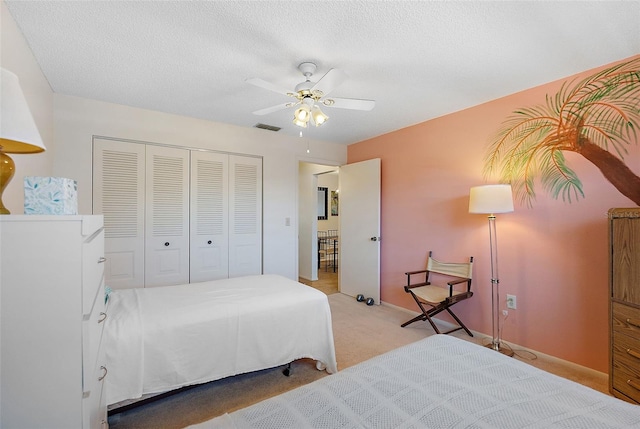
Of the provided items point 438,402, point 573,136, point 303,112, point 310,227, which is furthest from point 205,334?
point 310,227

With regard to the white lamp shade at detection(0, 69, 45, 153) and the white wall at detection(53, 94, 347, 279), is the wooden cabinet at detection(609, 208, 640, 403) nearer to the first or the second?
the white lamp shade at detection(0, 69, 45, 153)

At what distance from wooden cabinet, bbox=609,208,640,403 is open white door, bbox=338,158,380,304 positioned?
249cm

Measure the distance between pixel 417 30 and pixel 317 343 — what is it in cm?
229

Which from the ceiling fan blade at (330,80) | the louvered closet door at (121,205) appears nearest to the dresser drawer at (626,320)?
the ceiling fan blade at (330,80)

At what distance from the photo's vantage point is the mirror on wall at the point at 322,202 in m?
7.31

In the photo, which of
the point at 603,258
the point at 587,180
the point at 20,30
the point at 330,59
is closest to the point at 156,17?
the point at 20,30

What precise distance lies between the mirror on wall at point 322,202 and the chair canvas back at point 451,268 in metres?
4.10

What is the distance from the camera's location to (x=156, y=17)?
1.71 metres

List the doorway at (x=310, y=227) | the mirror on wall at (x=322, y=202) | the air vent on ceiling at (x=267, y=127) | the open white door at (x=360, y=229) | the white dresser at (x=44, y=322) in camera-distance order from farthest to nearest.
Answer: the mirror on wall at (x=322, y=202) < the doorway at (x=310, y=227) < the open white door at (x=360, y=229) < the air vent on ceiling at (x=267, y=127) < the white dresser at (x=44, y=322)

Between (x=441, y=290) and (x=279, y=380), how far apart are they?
200 cm

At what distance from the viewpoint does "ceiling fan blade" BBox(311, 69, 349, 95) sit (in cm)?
186

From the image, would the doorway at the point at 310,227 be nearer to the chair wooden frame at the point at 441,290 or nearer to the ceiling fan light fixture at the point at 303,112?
the chair wooden frame at the point at 441,290

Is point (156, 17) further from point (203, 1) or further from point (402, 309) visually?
point (402, 309)

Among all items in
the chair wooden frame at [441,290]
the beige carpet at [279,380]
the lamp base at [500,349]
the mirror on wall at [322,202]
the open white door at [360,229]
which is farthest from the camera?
the mirror on wall at [322,202]
